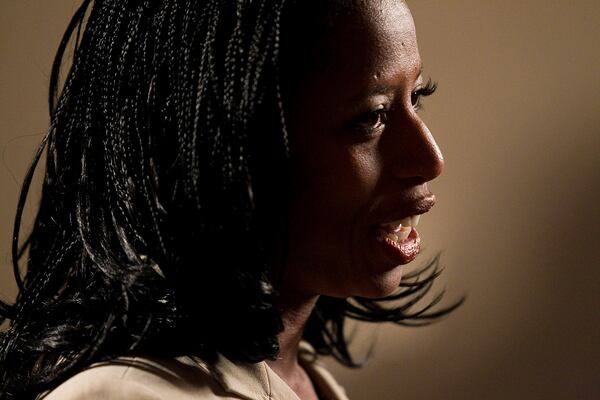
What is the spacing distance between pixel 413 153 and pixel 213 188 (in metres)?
0.17

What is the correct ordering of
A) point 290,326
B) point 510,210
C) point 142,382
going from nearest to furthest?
1. point 142,382
2. point 290,326
3. point 510,210

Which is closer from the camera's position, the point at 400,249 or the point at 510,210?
the point at 400,249

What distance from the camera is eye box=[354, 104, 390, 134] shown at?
0.69 meters

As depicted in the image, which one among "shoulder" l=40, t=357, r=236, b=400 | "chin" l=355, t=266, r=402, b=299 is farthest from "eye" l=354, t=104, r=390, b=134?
"shoulder" l=40, t=357, r=236, b=400

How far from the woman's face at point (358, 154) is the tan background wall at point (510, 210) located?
51cm

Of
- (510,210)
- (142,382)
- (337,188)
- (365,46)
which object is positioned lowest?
(510,210)

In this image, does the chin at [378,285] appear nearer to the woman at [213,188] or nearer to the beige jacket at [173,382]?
the woman at [213,188]

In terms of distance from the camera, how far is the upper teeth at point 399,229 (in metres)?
0.72

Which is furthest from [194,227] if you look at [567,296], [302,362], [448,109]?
[567,296]

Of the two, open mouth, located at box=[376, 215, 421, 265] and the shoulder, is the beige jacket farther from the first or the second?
open mouth, located at box=[376, 215, 421, 265]

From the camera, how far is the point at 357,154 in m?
0.69

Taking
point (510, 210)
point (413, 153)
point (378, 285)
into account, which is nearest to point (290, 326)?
point (378, 285)

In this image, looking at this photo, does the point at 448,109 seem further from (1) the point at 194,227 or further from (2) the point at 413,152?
(1) the point at 194,227

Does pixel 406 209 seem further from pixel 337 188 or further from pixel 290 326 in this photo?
pixel 290 326
